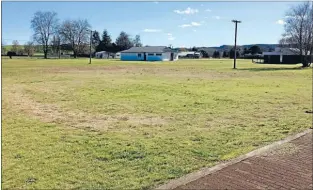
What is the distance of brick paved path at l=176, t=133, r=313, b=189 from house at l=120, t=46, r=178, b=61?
80581 mm

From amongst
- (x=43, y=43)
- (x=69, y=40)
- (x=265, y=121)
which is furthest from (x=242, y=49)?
(x=265, y=121)

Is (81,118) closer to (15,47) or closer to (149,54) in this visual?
(149,54)

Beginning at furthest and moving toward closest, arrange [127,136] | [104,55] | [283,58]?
[104,55] → [283,58] → [127,136]

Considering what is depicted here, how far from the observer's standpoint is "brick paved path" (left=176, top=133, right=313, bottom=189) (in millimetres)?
4547

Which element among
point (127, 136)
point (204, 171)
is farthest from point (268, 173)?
point (127, 136)

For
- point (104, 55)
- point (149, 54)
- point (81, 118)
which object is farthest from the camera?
point (104, 55)

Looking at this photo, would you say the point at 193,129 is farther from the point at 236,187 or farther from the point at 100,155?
the point at 236,187

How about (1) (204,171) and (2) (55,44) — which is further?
(2) (55,44)

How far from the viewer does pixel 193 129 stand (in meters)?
7.89

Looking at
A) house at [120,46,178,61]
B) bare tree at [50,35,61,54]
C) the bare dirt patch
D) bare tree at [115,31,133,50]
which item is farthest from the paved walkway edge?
bare tree at [115,31,133,50]

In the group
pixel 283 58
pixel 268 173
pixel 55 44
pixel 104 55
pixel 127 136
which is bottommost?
pixel 268 173

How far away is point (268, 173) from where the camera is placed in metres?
5.04

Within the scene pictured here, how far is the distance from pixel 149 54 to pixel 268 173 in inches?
3267

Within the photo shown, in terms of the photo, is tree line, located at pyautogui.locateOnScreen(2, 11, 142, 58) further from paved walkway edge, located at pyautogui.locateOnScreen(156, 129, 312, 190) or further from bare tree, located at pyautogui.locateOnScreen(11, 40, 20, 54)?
paved walkway edge, located at pyautogui.locateOnScreen(156, 129, 312, 190)
